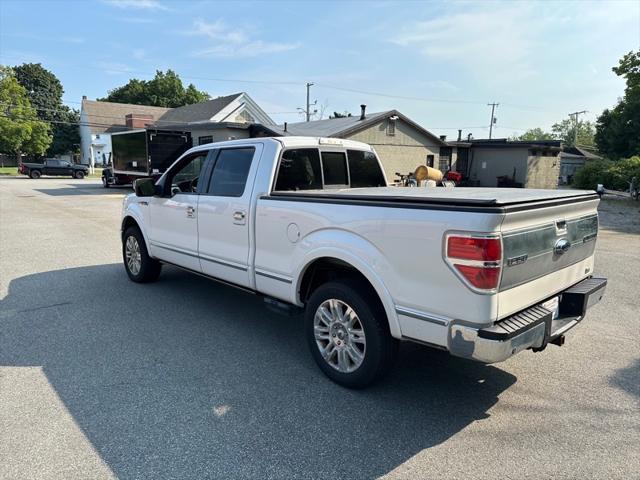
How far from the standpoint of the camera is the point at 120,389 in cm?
353

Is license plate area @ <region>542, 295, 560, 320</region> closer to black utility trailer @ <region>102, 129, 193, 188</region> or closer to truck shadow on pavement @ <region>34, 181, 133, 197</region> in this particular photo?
black utility trailer @ <region>102, 129, 193, 188</region>

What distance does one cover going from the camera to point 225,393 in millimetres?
3488

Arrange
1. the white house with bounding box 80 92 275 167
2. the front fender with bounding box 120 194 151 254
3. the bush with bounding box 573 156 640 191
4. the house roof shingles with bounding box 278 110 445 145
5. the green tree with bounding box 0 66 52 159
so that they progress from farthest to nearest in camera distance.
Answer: the green tree with bounding box 0 66 52 159 → the white house with bounding box 80 92 275 167 → the house roof shingles with bounding box 278 110 445 145 → the bush with bounding box 573 156 640 191 → the front fender with bounding box 120 194 151 254

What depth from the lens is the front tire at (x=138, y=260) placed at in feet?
20.8

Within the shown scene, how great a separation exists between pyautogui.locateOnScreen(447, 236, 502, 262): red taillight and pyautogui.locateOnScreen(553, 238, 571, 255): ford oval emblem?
0.84 meters

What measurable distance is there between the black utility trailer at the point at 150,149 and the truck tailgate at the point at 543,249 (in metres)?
20.3

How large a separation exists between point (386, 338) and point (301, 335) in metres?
1.64

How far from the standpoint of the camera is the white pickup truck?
9.00 feet

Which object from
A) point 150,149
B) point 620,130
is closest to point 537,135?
point 620,130

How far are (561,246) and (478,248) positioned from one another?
1.04 meters

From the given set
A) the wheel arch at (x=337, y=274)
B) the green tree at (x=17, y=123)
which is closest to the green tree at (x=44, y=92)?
the green tree at (x=17, y=123)

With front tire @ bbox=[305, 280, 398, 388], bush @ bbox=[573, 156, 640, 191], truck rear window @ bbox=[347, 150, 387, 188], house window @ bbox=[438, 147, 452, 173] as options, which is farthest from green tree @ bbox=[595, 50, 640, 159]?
front tire @ bbox=[305, 280, 398, 388]

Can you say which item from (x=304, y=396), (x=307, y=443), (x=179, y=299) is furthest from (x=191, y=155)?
(x=307, y=443)

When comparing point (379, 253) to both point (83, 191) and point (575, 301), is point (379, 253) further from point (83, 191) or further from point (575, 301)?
point (83, 191)
